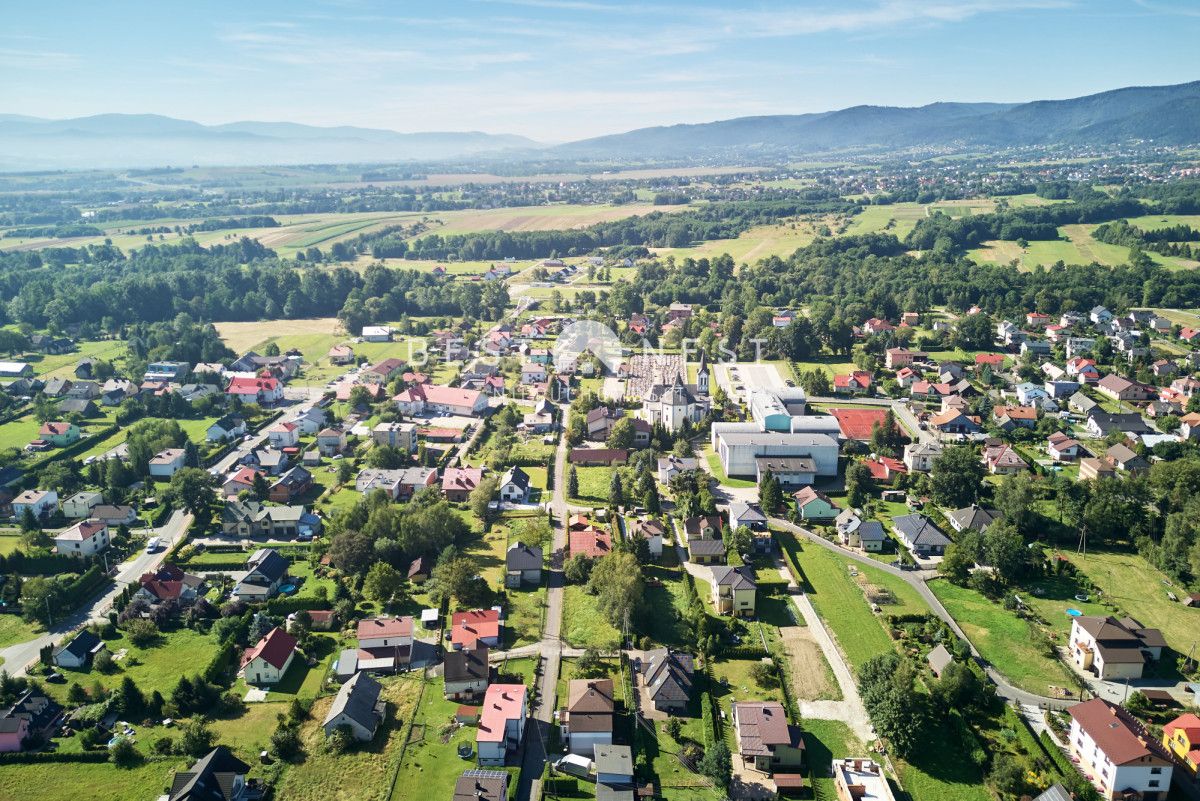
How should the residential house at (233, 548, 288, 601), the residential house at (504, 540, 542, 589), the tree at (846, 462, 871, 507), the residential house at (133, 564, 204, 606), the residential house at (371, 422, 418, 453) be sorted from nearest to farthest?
the residential house at (133, 564, 204, 606)
the residential house at (233, 548, 288, 601)
the residential house at (504, 540, 542, 589)
the tree at (846, 462, 871, 507)
the residential house at (371, 422, 418, 453)

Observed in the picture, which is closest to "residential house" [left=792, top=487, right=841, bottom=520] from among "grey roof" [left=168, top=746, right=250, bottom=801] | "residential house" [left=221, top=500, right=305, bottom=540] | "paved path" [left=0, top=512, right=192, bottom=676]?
"residential house" [left=221, top=500, right=305, bottom=540]

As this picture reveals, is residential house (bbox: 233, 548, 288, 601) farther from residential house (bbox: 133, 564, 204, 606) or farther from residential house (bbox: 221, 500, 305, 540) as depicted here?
residential house (bbox: 221, 500, 305, 540)

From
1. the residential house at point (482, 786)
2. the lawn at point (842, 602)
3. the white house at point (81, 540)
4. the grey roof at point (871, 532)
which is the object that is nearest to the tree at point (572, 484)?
the lawn at point (842, 602)

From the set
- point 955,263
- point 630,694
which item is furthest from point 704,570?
point 955,263

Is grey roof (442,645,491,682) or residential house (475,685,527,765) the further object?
grey roof (442,645,491,682)

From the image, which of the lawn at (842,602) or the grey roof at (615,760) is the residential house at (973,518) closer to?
the lawn at (842,602)


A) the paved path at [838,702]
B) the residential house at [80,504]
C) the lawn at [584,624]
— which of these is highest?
the residential house at [80,504]
